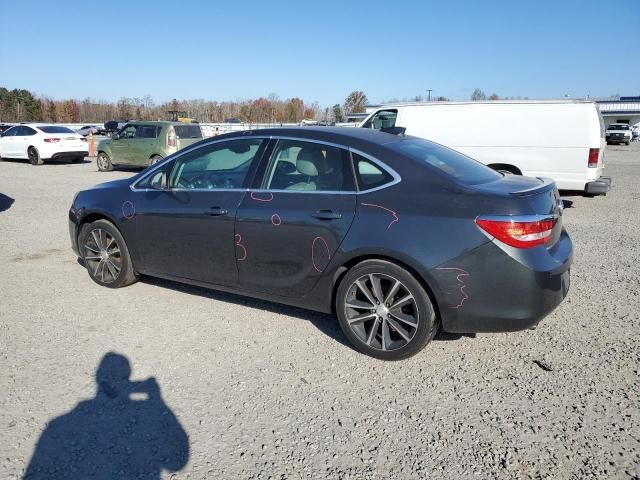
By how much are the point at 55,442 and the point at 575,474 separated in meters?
2.65

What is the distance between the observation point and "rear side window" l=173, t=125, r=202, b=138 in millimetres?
15502

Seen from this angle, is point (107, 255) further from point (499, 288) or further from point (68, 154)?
point (68, 154)

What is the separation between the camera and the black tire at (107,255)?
4858 mm

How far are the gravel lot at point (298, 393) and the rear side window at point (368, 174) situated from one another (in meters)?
1.24

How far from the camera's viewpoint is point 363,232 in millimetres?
3449

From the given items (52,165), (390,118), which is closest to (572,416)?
(390,118)

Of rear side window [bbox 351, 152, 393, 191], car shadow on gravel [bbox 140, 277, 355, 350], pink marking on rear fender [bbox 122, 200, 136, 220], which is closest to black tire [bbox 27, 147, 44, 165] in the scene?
car shadow on gravel [bbox 140, 277, 355, 350]

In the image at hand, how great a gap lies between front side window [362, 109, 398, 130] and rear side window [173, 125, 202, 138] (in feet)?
22.7

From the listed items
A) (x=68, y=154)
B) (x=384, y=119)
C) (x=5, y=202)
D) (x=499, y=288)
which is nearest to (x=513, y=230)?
(x=499, y=288)

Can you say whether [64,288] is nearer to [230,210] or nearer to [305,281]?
[230,210]

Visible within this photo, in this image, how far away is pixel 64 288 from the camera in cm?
507

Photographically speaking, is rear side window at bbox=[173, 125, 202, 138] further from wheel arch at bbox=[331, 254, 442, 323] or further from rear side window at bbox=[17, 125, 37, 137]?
wheel arch at bbox=[331, 254, 442, 323]

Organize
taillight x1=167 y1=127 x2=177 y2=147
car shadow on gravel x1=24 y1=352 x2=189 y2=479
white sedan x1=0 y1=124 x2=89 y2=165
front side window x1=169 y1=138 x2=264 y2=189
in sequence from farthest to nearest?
1. white sedan x1=0 y1=124 x2=89 y2=165
2. taillight x1=167 y1=127 x2=177 y2=147
3. front side window x1=169 y1=138 x2=264 y2=189
4. car shadow on gravel x1=24 y1=352 x2=189 y2=479

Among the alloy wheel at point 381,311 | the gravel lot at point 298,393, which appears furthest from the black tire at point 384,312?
the gravel lot at point 298,393
